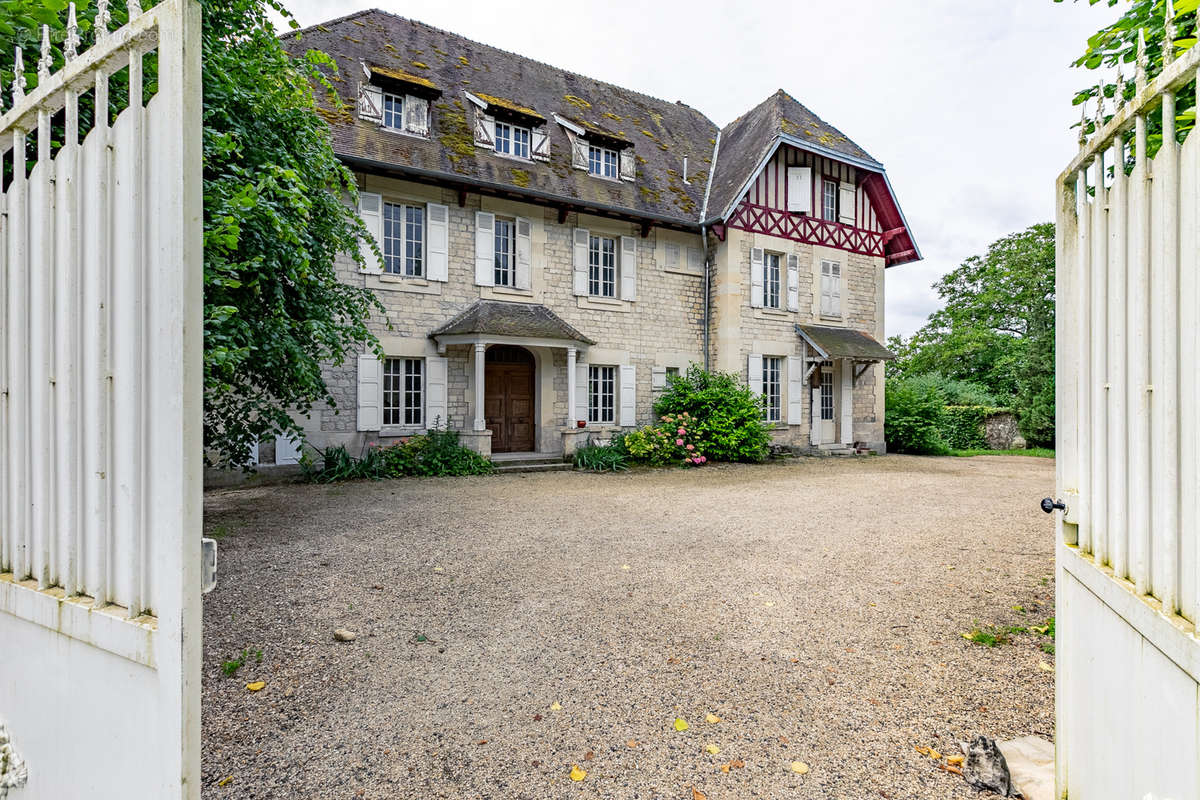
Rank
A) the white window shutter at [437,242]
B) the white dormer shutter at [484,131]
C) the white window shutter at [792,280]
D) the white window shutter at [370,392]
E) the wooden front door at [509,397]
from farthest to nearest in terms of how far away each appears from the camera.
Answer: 1. the white window shutter at [792,280]
2. the wooden front door at [509,397]
3. the white dormer shutter at [484,131]
4. the white window shutter at [437,242]
5. the white window shutter at [370,392]

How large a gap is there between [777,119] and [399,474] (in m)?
11.1

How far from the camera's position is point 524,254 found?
11.5 meters

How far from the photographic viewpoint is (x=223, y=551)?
194 inches

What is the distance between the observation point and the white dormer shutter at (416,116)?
34.9ft

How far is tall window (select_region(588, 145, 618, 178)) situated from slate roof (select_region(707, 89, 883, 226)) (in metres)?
2.31

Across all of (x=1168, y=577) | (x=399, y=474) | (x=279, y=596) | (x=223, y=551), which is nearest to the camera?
(x=1168, y=577)

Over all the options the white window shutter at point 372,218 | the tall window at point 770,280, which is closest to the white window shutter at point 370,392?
the white window shutter at point 372,218

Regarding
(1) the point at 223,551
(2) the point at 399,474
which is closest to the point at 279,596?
(1) the point at 223,551

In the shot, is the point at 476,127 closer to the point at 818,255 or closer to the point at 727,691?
the point at 818,255

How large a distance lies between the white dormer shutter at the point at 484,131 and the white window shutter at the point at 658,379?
17.9 ft

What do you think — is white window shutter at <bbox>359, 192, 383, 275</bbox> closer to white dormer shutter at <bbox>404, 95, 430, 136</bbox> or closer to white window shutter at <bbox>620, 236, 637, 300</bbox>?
white dormer shutter at <bbox>404, 95, 430, 136</bbox>

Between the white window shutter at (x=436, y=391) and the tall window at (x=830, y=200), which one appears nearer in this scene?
the white window shutter at (x=436, y=391)

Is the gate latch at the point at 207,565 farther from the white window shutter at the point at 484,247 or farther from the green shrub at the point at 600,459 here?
the white window shutter at the point at 484,247

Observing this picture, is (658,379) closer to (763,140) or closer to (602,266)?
(602,266)
